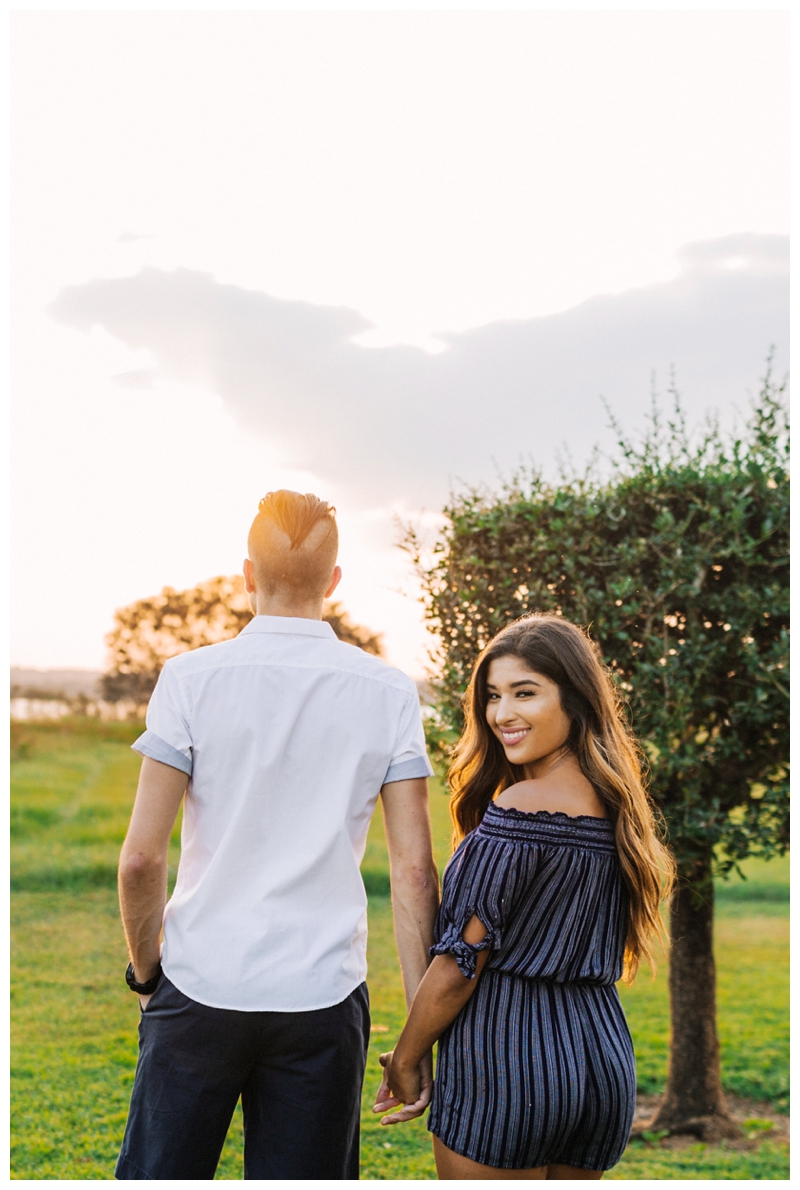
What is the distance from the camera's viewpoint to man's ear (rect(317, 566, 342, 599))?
2.58m

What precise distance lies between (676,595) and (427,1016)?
263 cm

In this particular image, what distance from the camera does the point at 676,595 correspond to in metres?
4.33

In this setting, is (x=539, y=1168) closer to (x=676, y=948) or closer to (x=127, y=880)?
(x=127, y=880)

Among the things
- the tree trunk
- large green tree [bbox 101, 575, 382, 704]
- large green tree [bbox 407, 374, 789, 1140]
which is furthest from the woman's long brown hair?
large green tree [bbox 101, 575, 382, 704]

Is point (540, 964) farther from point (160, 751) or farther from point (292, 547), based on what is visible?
point (292, 547)

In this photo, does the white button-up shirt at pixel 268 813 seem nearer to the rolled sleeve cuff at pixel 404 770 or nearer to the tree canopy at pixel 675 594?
the rolled sleeve cuff at pixel 404 770

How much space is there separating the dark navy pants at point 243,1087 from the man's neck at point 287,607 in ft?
3.30

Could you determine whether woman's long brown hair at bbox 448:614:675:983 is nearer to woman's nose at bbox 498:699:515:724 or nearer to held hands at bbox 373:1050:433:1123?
woman's nose at bbox 498:699:515:724

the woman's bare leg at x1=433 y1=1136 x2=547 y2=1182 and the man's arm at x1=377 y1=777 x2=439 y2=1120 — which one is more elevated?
the man's arm at x1=377 y1=777 x2=439 y2=1120

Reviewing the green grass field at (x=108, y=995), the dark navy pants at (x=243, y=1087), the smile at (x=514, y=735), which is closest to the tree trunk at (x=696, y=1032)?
the green grass field at (x=108, y=995)

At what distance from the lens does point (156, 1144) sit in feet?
7.48

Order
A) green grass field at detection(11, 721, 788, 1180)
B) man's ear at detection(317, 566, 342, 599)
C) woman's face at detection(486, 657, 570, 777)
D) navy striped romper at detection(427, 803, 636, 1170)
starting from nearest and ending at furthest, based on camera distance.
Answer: navy striped romper at detection(427, 803, 636, 1170) < woman's face at detection(486, 657, 570, 777) < man's ear at detection(317, 566, 342, 599) < green grass field at detection(11, 721, 788, 1180)

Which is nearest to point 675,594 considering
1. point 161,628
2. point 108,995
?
point 108,995

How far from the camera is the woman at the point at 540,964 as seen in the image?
220 cm
